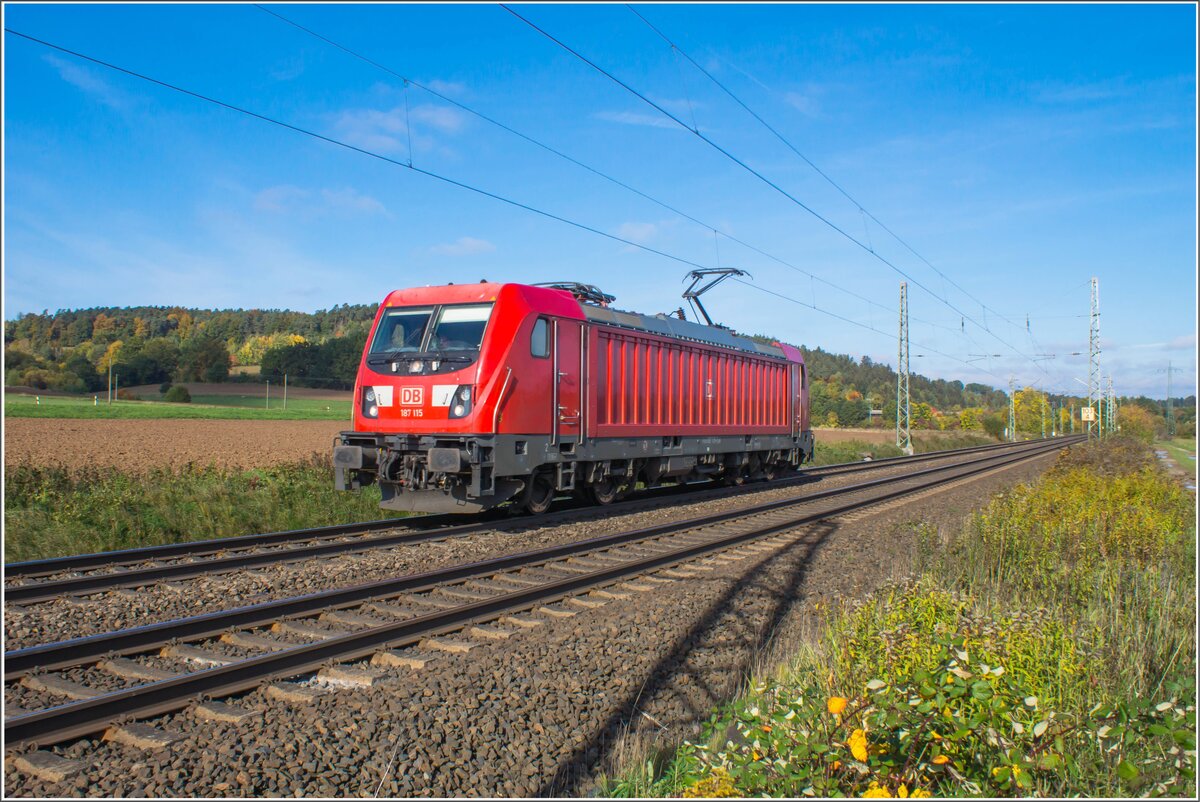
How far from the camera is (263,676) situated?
5.30 meters

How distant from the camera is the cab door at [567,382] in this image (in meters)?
12.7

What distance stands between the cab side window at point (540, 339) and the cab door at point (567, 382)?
0.17 metres

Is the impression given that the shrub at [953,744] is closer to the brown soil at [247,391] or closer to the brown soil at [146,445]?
the brown soil at [146,445]

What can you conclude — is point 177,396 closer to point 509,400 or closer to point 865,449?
point 865,449

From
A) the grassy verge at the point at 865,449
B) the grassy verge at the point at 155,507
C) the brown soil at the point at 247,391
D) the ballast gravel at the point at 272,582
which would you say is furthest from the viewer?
the brown soil at the point at 247,391

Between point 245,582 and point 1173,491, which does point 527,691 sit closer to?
point 245,582

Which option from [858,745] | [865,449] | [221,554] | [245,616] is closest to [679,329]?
[221,554]

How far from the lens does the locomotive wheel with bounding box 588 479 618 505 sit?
15.0 meters

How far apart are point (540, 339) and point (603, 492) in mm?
3962

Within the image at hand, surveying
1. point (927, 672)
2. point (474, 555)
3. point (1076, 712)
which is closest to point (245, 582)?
point (474, 555)

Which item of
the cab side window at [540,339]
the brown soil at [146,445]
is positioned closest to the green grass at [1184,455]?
the cab side window at [540,339]

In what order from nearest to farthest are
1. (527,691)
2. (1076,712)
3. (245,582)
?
(1076,712)
(527,691)
(245,582)

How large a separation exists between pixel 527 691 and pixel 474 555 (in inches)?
194

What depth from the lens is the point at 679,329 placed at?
55.2 ft
